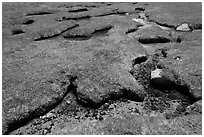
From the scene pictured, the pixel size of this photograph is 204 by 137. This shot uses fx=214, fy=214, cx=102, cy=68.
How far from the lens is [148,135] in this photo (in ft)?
11.3

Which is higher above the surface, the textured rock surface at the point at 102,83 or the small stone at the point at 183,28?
the small stone at the point at 183,28

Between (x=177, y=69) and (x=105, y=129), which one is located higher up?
(x=177, y=69)

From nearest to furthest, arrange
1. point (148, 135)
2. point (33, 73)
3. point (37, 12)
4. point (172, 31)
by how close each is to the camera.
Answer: point (148, 135) → point (33, 73) → point (172, 31) → point (37, 12)

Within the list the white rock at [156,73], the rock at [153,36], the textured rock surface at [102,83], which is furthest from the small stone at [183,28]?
the white rock at [156,73]

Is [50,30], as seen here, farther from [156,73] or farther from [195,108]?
[195,108]

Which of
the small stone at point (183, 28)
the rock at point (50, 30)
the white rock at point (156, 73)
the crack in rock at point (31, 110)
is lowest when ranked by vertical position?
the crack in rock at point (31, 110)

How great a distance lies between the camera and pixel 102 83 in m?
4.51

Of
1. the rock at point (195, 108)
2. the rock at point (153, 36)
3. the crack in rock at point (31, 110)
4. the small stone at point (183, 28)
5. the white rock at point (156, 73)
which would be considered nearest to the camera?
the crack in rock at point (31, 110)

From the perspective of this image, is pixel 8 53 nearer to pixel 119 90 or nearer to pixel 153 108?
pixel 119 90

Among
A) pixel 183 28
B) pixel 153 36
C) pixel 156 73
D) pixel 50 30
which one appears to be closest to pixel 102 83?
pixel 156 73

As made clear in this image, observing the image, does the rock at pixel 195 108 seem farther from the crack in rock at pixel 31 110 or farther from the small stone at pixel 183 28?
the small stone at pixel 183 28

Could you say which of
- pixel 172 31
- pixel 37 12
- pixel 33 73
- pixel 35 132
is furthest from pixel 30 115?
pixel 37 12

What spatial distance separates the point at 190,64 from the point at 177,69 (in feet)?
1.56

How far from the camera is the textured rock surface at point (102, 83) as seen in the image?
3684mm
